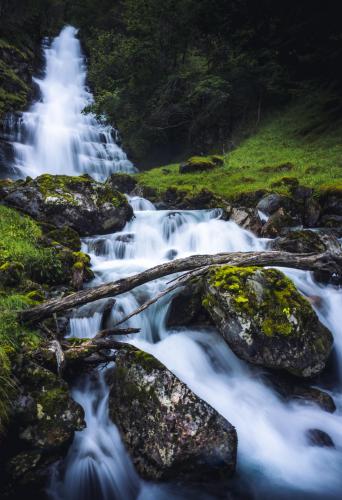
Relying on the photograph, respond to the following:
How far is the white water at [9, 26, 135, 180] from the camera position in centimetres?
1800

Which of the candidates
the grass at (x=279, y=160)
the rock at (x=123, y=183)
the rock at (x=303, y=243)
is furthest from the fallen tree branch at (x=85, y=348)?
the rock at (x=123, y=183)

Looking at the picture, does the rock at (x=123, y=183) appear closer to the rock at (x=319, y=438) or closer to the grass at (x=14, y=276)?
the grass at (x=14, y=276)

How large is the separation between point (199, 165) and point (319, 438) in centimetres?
1340

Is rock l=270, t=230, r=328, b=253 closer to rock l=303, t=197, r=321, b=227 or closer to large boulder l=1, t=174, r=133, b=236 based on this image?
rock l=303, t=197, r=321, b=227

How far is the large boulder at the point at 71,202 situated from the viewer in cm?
938

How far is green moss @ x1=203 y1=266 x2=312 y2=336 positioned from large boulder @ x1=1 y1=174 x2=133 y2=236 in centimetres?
542

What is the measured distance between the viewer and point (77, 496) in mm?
3674

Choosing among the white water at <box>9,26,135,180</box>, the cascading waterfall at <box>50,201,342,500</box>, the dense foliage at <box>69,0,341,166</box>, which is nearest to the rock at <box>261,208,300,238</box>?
the cascading waterfall at <box>50,201,342,500</box>

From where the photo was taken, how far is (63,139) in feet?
64.9

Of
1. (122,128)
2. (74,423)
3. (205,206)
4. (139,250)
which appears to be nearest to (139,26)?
(122,128)

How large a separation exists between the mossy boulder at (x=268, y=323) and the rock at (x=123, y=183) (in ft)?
36.3

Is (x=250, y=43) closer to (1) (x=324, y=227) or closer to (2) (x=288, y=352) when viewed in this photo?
(1) (x=324, y=227)

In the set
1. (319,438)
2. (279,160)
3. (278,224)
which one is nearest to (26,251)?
(319,438)

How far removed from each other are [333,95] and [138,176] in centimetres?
1083
